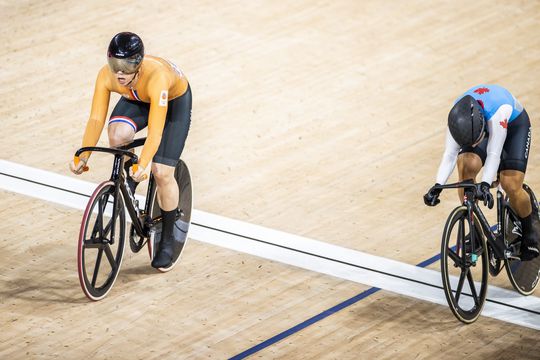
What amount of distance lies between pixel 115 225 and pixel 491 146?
6.61ft

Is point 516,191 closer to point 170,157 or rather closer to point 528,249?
point 528,249

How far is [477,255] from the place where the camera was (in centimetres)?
564

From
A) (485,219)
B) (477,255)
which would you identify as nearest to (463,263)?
(477,255)

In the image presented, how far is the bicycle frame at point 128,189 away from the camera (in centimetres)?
560

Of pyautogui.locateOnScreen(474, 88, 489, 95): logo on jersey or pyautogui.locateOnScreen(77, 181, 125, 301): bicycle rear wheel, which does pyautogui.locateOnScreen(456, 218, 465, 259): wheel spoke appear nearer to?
pyautogui.locateOnScreen(474, 88, 489, 95): logo on jersey

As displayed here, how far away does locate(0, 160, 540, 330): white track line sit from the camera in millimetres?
5980

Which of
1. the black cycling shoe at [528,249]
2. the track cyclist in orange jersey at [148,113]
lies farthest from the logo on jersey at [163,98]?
the black cycling shoe at [528,249]

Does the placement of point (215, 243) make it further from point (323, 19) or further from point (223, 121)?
point (323, 19)

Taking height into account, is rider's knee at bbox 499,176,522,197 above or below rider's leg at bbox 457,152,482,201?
below

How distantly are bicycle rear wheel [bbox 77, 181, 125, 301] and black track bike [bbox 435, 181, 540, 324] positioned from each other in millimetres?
1683

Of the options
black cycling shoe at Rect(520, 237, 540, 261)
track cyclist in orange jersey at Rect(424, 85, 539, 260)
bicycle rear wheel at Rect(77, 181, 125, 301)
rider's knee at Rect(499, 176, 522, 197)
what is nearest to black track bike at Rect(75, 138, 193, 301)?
bicycle rear wheel at Rect(77, 181, 125, 301)

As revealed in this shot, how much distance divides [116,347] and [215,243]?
1274 millimetres

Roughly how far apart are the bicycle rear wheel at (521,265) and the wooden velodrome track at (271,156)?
89mm

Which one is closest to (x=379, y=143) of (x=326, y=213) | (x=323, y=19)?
(x=326, y=213)
